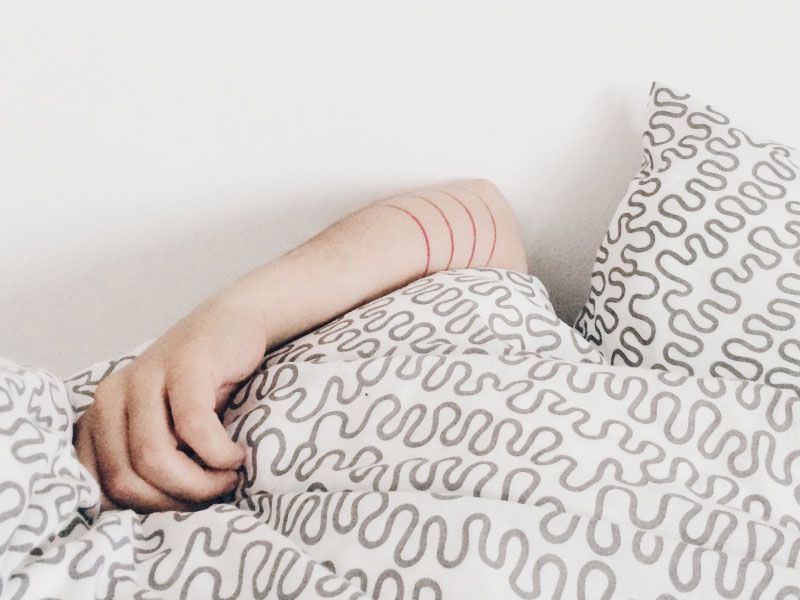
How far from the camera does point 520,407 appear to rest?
63 cm

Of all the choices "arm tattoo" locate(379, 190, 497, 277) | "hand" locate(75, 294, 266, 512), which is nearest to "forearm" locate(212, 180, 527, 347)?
"arm tattoo" locate(379, 190, 497, 277)

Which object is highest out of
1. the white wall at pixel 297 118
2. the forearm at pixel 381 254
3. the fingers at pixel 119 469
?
the white wall at pixel 297 118

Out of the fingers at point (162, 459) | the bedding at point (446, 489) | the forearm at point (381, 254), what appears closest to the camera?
the bedding at point (446, 489)

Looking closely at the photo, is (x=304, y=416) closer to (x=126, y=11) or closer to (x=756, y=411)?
(x=756, y=411)

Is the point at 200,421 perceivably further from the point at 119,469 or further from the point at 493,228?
the point at 493,228

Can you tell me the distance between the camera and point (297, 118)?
959 mm

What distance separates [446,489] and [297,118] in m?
0.55

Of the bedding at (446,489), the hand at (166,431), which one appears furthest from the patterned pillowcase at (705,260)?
the hand at (166,431)

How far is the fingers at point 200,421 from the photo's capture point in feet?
2.14

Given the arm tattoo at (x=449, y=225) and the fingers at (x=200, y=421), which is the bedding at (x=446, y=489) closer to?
the fingers at (x=200, y=421)

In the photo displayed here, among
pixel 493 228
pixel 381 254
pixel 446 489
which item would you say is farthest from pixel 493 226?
pixel 446 489

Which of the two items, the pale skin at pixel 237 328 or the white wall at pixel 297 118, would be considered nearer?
the pale skin at pixel 237 328

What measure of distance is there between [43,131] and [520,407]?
2.25ft

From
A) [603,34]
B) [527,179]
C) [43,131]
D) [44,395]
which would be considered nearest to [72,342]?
[43,131]
